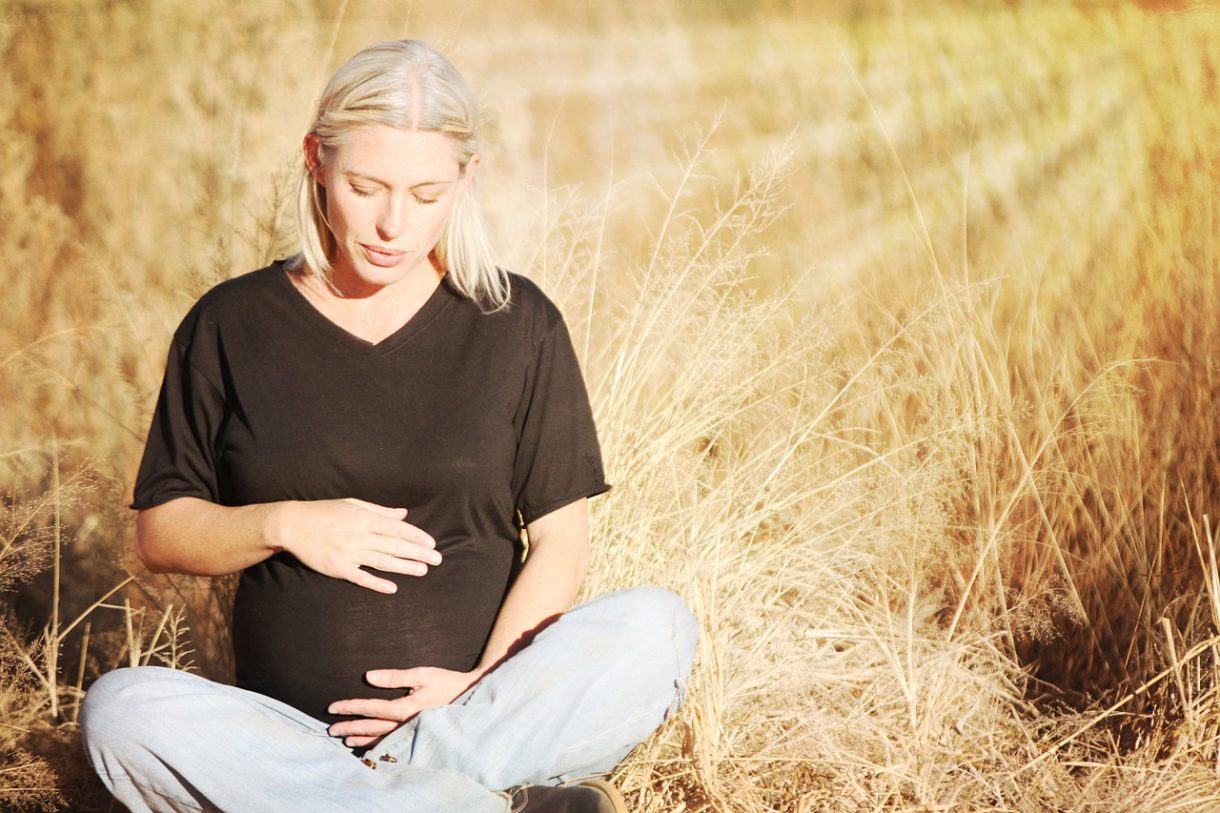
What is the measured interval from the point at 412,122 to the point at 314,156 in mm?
188

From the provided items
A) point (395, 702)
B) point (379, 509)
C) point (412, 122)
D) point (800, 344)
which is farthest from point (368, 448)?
point (800, 344)

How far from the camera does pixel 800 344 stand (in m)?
2.87

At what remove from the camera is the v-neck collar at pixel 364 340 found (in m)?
1.89

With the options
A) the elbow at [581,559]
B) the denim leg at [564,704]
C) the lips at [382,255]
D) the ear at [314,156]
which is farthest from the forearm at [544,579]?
the ear at [314,156]

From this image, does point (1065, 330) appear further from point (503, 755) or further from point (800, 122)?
point (503, 755)

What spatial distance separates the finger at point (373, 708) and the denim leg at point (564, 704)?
0.17 ft

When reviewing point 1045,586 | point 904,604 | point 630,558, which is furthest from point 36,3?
point 1045,586

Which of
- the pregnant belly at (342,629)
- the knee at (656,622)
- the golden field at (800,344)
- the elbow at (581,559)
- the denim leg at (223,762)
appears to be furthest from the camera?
the golden field at (800,344)

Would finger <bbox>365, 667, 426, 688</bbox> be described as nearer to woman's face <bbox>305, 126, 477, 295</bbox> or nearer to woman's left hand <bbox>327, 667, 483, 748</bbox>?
woman's left hand <bbox>327, 667, 483, 748</bbox>

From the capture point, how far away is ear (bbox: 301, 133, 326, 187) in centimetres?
185

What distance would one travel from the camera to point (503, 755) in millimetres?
1652

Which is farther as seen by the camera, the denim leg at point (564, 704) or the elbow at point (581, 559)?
the elbow at point (581, 559)

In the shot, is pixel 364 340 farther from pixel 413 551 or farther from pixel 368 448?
pixel 413 551

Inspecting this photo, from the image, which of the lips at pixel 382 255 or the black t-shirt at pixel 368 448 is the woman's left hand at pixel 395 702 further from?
the lips at pixel 382 255
